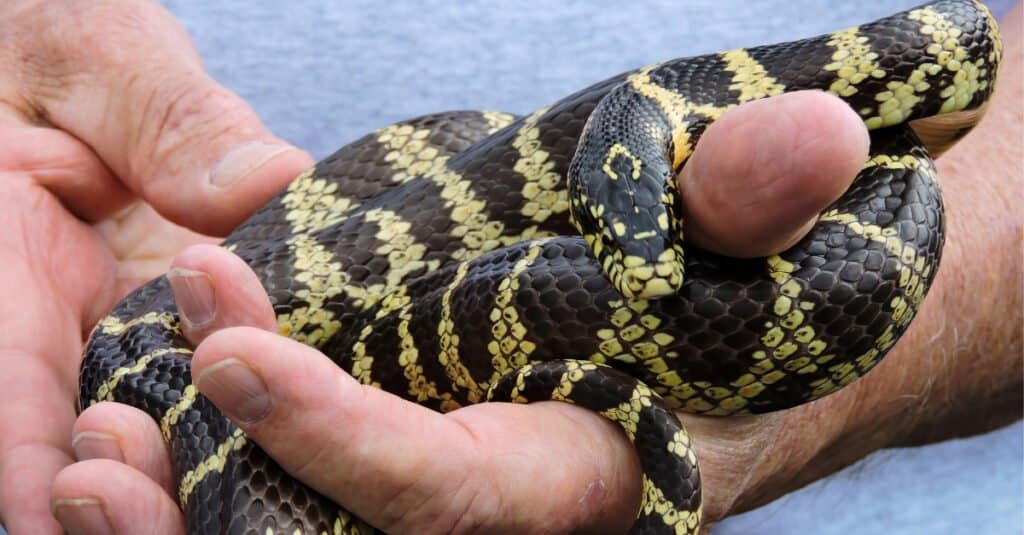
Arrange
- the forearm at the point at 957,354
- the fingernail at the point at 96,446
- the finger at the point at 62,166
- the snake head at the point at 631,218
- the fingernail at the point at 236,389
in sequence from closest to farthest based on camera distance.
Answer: the fingernail at the point at 236,389, the snake head at the point at 631,218, the fingernail at the point at 96,446, the forearm at the point at 957,354, the finger at the point at 62,166

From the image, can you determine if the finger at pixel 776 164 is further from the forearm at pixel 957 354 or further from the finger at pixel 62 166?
the finger at pixel 62 166

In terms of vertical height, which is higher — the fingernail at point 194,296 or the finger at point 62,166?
the fingernail at point 194,296

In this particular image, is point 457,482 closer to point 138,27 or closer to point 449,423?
point 449,423

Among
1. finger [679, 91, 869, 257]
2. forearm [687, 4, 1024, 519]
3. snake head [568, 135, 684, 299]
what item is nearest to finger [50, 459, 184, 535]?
snake head [568, 135, 684, 299]

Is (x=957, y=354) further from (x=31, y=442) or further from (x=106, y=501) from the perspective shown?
(x=31, y=442)

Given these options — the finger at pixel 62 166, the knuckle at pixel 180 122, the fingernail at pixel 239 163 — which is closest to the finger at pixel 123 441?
the fingernail at pixel 239 163

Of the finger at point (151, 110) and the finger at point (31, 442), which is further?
the finger at point (151, 110)

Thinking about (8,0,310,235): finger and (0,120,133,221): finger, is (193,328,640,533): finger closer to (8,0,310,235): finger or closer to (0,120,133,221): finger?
(8,0,310,235): finger
